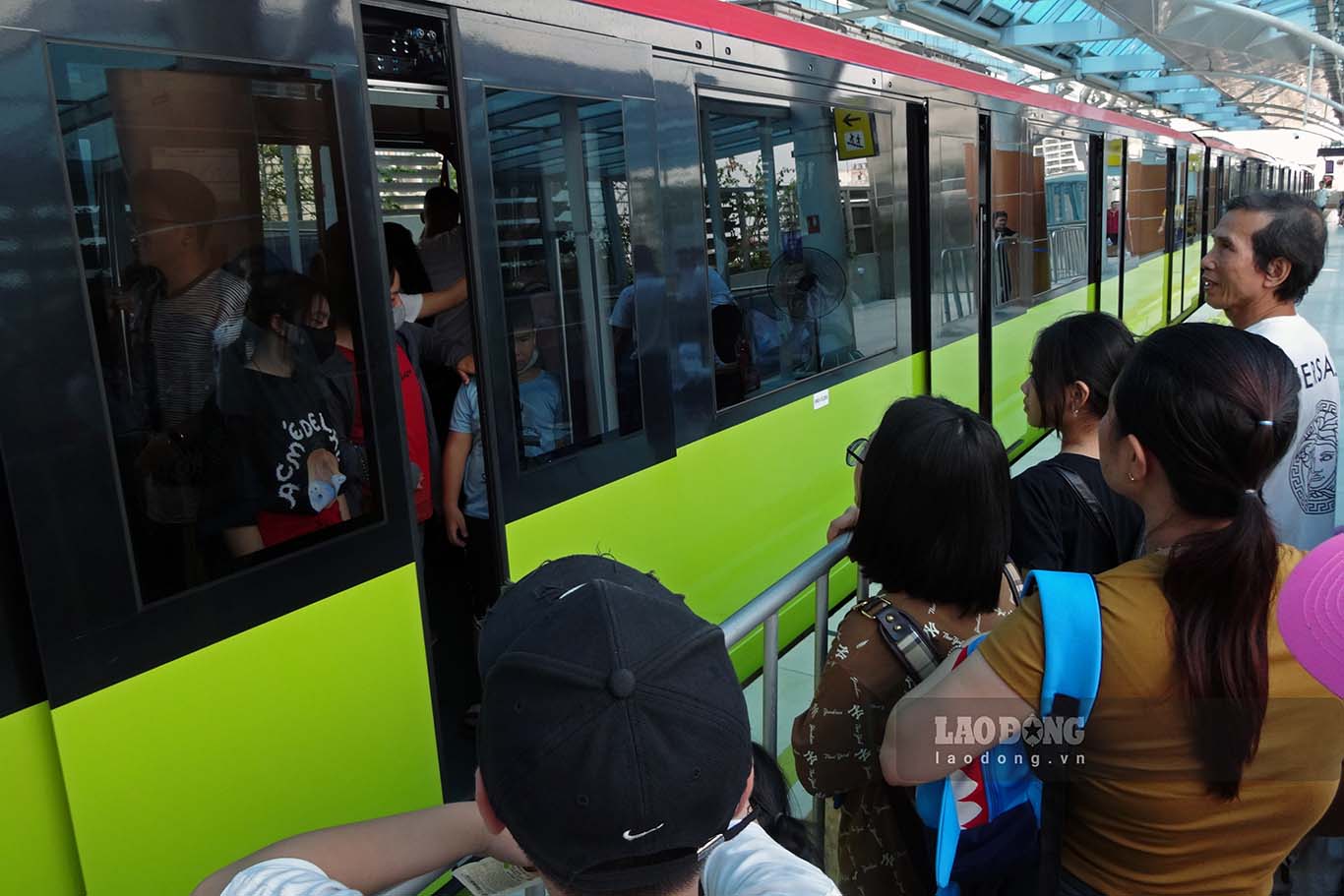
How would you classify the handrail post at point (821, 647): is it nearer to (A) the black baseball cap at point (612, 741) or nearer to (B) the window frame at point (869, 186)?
(B) the window frame at point (869, 186)

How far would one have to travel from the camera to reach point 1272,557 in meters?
1.39

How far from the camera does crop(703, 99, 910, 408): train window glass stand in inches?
160

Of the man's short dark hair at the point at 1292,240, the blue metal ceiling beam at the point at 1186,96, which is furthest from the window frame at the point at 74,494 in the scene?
the blue metal ceiling beam at the point at 1186,96

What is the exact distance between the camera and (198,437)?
2.19 m

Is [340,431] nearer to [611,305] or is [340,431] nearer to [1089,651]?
[611,305]

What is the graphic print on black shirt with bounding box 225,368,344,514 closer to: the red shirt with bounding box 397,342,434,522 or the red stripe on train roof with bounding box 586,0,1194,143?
the red shirt with bounding box 397,342,434,522

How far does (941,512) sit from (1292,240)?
1.84 meters

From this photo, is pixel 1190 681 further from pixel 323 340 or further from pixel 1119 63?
pixel 1119 63

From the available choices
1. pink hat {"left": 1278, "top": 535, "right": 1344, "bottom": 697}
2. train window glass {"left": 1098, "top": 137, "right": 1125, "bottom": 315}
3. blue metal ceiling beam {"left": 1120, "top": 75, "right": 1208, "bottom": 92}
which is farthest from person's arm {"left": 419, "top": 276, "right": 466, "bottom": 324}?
blue metal ceiling beam {"left": 1120, "top": 75, "right": 1208, "bottom": 92}

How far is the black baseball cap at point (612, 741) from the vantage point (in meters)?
0.89

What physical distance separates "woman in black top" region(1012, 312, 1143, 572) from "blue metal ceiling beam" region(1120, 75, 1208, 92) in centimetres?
2715

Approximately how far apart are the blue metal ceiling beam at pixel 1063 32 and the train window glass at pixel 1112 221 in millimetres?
6537

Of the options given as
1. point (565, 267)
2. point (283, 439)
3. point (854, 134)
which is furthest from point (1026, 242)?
point (283, 439)

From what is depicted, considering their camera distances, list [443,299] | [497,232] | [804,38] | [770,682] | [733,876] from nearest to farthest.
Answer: [733,876]
[770,682]
[497,232]
[443,299]
[804,38]
